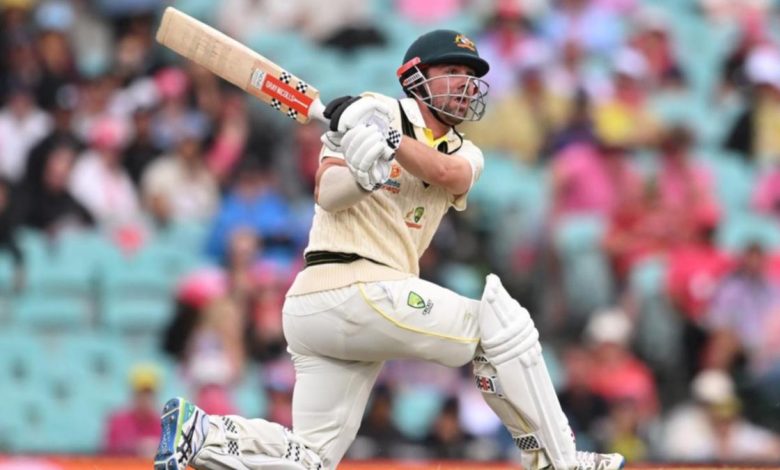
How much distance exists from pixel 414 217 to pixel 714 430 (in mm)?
4004

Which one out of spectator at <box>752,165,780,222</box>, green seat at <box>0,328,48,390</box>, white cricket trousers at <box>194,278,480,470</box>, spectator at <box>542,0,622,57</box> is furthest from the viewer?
spectator at <box>542,0,622,57</box>

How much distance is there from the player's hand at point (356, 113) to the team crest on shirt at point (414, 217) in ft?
1.37

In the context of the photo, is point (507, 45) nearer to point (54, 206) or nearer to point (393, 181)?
point (54, 206)

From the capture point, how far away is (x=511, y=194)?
8.89 meters

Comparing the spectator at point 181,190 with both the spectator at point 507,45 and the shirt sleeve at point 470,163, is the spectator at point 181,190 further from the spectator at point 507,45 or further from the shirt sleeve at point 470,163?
the shirt sleeve at point 470,163

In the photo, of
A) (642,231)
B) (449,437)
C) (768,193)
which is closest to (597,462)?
(449,437)

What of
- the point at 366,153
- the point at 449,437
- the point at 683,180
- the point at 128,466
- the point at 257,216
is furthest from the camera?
the point at 683,180

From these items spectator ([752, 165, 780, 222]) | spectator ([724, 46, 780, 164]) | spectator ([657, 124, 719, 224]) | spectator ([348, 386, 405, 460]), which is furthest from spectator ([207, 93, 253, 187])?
spectator ([752, 165, 780, 222])

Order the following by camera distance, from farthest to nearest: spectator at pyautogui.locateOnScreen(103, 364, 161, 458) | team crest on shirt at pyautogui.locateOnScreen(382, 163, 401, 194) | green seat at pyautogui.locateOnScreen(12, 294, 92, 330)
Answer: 1. green seat at pyautogui.locateOnScreen(12, 294, 92, 330)
2. spectator at pyautogui.locateOnScreen(103, 364, 161, 458)
3. team crest on shirt at pyautogui.locateOnScreen(382, 163, 401, 194)

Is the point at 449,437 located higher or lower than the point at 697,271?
lower

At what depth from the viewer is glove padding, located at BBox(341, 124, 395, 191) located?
428 centimetres

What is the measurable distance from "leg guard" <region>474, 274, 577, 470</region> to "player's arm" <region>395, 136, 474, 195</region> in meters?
0.33

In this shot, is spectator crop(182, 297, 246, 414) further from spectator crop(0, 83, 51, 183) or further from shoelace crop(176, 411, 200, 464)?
shoelace crop(176, 411, 200, 464)

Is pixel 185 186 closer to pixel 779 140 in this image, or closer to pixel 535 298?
pixel 535 298
